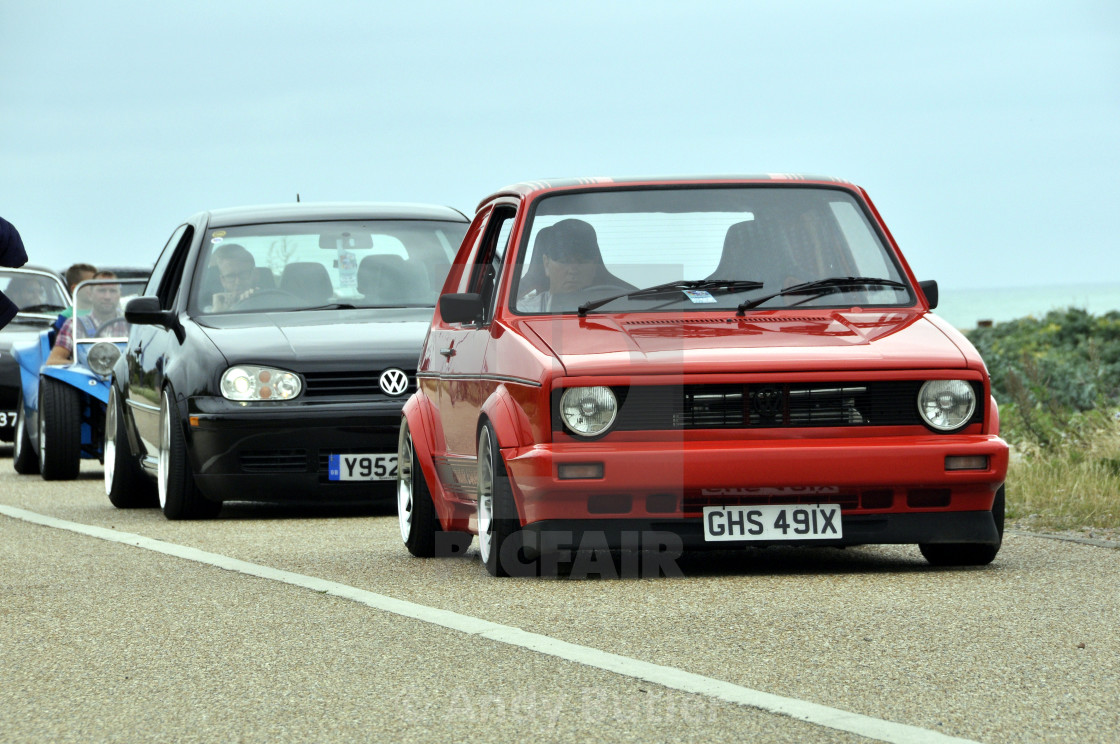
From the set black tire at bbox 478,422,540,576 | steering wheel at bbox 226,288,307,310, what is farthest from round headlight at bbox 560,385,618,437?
steering wheel at bbox 226,288,307,310

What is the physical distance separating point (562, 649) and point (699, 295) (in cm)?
251

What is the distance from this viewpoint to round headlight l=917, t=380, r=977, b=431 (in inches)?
285

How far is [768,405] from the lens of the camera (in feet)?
23.5

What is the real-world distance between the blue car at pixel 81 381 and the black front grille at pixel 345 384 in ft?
14.7

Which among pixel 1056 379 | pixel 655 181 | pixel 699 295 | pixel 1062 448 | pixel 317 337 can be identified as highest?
pixel 655 181

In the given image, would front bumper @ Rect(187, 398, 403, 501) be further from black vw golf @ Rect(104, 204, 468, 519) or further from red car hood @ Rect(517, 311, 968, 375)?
red car hood @ Rect(517, 311, 968, 375)

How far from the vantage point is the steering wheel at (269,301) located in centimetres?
1171

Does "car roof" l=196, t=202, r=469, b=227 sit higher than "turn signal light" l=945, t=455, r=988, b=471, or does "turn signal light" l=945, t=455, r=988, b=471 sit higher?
"car roof" l=196, t=202, r=469, b=227

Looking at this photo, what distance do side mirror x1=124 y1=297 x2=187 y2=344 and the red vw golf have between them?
3.42 metres

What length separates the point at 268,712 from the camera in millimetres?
4891

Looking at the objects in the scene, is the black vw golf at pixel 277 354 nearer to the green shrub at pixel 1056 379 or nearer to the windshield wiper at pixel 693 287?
the windshield wiper at pixel 693 287

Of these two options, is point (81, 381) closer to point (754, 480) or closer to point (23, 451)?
point (23, 451)

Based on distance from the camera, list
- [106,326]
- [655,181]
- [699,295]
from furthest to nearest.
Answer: [106,326] < [655,181] < [699,295]

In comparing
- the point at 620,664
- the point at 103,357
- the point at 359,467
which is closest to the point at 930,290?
the point at 620,664
